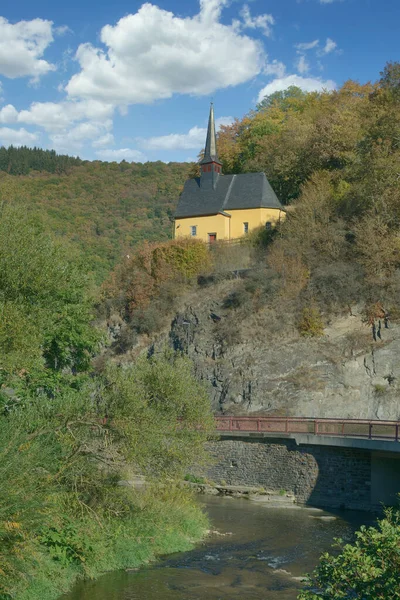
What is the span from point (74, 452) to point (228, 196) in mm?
42542

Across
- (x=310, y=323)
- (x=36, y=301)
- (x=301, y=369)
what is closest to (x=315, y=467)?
(x=301, y=369)

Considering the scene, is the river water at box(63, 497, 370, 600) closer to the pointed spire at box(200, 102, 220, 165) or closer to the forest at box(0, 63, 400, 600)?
the forest at box(0, 63, 400, 600)

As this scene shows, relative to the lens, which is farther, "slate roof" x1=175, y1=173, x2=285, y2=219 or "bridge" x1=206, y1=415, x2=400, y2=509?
"slate roof" x1=175, y1=173, x2=285, y2=219

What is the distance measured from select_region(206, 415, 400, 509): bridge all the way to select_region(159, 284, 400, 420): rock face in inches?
207

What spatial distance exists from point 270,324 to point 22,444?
1089 inches

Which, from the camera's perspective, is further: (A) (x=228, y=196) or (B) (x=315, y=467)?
(A) (x=228, y=196)

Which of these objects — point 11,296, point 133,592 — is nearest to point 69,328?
point 11,296

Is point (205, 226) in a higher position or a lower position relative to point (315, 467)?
higher

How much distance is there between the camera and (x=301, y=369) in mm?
37969

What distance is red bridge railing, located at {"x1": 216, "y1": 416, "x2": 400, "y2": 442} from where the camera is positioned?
87.1 ft

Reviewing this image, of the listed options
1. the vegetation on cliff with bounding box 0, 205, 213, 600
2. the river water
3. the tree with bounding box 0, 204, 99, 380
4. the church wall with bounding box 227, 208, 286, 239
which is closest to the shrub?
the church wall with bounding box 227, 208, 286, 239

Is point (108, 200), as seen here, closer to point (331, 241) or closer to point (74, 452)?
point (331, 241)

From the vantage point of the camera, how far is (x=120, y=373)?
19.3 m

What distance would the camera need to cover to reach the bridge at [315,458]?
2697 centimetres
